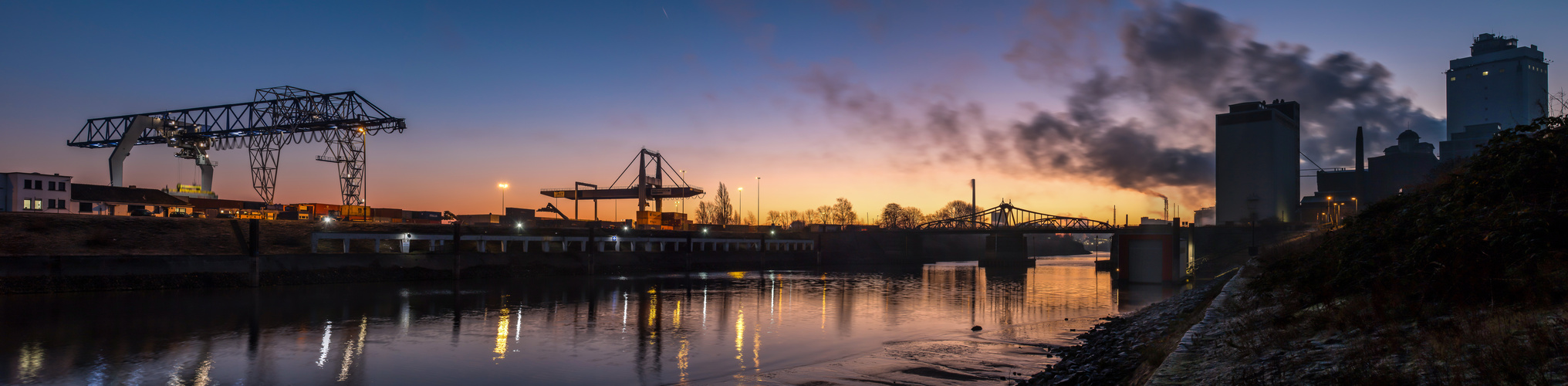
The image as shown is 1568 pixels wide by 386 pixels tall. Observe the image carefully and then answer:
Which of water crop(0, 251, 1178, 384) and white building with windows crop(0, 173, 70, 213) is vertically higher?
white building with windows crop(0, 173, 70, 213)

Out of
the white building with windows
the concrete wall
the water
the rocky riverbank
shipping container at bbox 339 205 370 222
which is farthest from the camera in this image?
shipping container at bbox 339 205 370 222

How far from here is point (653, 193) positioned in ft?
519

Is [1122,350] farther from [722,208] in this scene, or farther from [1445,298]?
[722,208]

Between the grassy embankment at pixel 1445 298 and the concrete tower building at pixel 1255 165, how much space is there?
15421 centimetres

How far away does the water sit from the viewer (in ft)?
68.0

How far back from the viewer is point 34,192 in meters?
78.6

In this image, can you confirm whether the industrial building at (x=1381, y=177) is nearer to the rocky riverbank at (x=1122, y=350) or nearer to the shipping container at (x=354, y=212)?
the rocky riverbank at (x=1122, y=350)

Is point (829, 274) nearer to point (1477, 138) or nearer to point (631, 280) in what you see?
point (631, 280)

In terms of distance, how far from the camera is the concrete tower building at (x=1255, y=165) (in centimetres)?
15112

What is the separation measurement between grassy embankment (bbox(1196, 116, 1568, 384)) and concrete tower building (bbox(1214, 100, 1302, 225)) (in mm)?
154211

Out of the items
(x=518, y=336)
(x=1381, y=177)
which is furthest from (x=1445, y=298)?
(x=1381, y=177)

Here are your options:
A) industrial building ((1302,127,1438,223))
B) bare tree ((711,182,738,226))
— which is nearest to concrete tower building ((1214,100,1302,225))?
industrial building ((1302,127,1438,223))

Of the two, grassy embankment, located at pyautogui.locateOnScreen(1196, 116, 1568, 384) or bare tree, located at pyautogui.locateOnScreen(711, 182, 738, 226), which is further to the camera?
bare tree, located at pyautogui.locateOnScreen(711, 182, 738, 226)

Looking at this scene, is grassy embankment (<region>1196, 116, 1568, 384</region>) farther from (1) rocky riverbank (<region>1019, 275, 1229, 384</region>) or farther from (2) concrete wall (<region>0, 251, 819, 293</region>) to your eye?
(2) concrete wall (<region>0, 251, 819, 293</region>)
